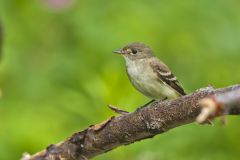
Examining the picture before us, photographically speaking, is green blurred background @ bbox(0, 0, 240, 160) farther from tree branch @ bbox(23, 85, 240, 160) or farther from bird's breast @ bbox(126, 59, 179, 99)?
tree branch @ bbox(23, 85, 240, 160)

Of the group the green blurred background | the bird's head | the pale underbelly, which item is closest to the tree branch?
the green blurred background

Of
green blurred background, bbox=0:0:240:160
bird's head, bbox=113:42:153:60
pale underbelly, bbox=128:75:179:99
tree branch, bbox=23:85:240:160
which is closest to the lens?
tree branch, bbox=23:85:240:160

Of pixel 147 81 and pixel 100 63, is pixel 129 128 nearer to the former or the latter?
pixel 147 81

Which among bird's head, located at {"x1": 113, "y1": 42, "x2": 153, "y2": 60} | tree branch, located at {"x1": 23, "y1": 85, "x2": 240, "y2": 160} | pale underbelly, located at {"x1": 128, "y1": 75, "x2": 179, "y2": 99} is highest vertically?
bird's head, located at {"x1": 113, "y1": 42, "x2": 153, "y2": 60}

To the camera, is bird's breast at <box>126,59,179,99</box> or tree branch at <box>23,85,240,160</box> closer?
tree branch at <box>23,85,240,160</box>

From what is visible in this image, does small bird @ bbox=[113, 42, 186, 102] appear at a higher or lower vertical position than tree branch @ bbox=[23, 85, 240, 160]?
higher

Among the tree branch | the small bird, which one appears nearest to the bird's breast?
the small bird

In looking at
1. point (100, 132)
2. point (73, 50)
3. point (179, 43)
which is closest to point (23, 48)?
point (73, 50)

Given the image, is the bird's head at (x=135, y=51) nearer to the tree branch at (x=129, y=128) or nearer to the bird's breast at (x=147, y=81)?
the bird's breast at (x=147, y=81)

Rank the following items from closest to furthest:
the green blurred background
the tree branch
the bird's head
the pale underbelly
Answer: the tree branch < the green blurred background < the pale underbelly < the bird's head
